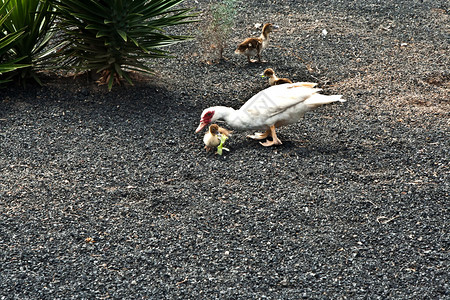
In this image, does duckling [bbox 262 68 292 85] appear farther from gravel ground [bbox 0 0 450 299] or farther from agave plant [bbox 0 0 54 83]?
agave plant [bbox 0 0 54 83]

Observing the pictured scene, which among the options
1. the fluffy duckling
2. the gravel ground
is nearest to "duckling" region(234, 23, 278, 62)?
the gravel ground

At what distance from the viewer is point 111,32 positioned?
6.02 metres

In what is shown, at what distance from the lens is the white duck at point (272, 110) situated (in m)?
5.10

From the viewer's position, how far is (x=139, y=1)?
608cm

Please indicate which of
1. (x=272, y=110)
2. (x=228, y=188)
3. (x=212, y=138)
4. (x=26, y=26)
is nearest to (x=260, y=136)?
(x=272, y=110)

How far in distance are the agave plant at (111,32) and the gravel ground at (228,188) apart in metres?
0.30

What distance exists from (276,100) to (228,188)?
Answer: 1040 millimetres

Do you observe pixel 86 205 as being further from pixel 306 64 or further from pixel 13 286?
pixel 306 64

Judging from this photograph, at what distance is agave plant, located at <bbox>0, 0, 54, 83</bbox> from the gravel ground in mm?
335

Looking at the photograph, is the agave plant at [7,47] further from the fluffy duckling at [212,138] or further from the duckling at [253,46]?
the duckling at [253,46]

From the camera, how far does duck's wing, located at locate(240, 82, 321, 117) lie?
509 cm

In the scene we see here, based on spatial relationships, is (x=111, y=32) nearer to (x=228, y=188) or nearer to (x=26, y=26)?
(x=26, y=26)

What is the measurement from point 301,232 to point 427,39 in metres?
4.82

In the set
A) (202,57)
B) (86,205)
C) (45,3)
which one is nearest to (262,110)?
(86,205)
